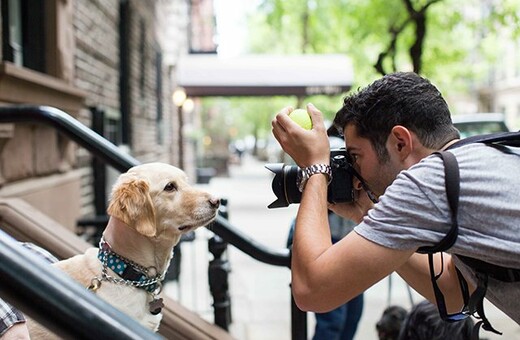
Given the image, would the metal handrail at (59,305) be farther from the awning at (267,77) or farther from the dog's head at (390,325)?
the awning at (267,77)

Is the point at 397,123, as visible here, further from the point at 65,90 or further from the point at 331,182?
the point at 65,90

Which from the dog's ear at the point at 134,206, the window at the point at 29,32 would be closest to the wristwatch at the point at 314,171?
the dog's ear at the point at 134,206

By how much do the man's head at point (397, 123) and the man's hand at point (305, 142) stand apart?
0.36ft

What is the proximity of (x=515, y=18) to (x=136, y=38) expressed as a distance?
809cm

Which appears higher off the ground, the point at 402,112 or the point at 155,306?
the point at 402,112

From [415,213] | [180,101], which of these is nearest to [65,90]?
[415,213]

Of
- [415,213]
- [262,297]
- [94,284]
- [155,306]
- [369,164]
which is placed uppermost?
[369,164]

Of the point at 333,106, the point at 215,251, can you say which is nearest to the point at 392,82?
the point at 215,251

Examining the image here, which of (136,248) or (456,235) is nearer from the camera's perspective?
(456,235)

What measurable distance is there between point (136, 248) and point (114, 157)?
1.31 metres

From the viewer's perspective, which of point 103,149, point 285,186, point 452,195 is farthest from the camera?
point 103,149

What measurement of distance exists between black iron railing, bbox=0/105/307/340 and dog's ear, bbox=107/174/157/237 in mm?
912

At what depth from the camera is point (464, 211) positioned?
1575mm

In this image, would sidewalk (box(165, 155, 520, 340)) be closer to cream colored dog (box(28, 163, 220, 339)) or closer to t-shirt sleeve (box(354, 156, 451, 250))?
cream colored dog (box(28, 163, 220, 339))
